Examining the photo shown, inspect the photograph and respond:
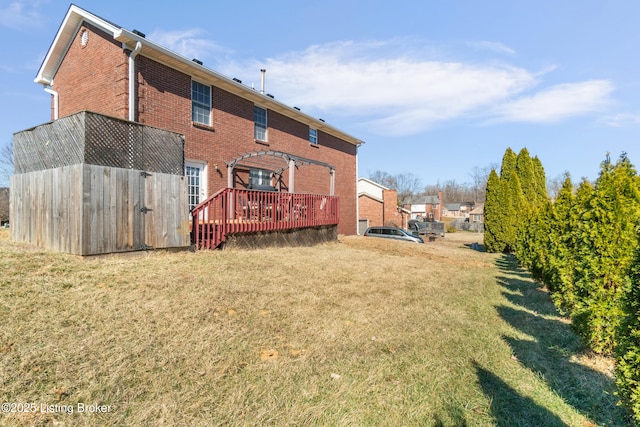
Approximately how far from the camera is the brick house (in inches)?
365

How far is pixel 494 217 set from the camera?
1666 centimetres

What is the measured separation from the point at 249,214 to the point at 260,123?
600 cm

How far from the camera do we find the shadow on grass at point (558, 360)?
3.00 metres

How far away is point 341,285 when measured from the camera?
6543 millimetres

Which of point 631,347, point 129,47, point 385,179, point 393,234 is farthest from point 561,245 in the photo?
point 385,179

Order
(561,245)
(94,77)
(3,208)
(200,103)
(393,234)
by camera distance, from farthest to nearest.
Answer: (393,234), (3,208), (200,103), (94,77), (561,245)

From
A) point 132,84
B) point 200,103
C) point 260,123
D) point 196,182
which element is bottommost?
point 196,182

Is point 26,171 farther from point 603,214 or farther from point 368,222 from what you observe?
point 368,222

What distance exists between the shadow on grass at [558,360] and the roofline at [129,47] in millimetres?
10573

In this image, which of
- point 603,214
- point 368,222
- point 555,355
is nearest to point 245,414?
point 555,355

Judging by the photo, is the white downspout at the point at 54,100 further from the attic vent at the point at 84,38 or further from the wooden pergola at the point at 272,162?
the wooden pergola at the point at 272,162

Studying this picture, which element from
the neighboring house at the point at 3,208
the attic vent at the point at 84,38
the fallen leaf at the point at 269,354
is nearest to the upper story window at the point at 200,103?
the attic vent at the point at 84,38

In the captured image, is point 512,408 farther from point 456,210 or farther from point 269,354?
point 456,210

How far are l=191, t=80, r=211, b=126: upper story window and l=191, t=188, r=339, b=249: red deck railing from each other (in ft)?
10.9
